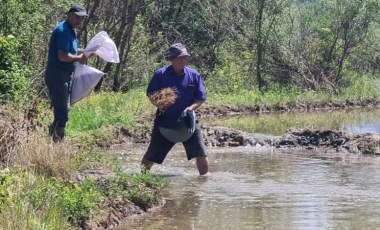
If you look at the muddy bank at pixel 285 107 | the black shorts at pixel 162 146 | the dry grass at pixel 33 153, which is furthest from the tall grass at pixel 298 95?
the dry grass at pixel 33 153

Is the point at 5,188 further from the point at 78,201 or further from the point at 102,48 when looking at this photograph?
the point at 102,48

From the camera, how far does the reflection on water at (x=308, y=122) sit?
69.8 ft

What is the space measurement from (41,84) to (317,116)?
35.8 ft

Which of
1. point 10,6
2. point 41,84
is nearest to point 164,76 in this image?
point 10,6

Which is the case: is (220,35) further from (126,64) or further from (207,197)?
(207,197)

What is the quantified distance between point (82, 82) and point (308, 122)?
1316 cm

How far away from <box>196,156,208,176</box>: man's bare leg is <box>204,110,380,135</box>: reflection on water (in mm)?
8243

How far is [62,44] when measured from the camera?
10656 mm

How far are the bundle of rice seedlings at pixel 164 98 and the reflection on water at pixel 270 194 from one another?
41.9 inches

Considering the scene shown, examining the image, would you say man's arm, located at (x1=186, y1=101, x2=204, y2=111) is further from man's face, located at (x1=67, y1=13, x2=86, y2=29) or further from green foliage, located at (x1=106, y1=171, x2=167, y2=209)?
man's face, located at (x1=67, y1=13, x2=86, y2=29)

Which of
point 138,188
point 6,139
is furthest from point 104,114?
point 6,139

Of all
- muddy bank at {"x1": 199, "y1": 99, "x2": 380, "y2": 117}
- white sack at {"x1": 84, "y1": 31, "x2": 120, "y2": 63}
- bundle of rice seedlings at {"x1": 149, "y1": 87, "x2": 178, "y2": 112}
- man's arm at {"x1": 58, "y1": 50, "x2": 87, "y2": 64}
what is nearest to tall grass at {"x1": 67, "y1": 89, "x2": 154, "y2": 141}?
white sack at {"x1": 84, "y1": 31, "x2": 120, "y2": 63}

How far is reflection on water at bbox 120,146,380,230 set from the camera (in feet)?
28.8

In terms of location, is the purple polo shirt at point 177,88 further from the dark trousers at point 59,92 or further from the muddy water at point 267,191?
the dark trousers at point 59,92
